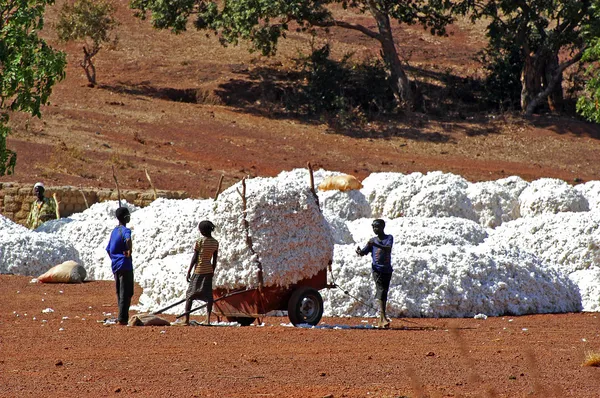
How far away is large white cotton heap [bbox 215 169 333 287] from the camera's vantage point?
10.4 meters

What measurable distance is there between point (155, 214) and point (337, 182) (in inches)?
153

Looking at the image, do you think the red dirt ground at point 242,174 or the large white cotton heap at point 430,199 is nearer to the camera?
the red dirt ground at point 242,174

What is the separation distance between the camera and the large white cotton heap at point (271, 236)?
1035cm

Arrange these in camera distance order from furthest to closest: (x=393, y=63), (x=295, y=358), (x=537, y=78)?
(x=537, y=78) → (x=393, y=63) → (x=295, y=358)

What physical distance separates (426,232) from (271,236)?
3966mm

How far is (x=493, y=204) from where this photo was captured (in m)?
17.4

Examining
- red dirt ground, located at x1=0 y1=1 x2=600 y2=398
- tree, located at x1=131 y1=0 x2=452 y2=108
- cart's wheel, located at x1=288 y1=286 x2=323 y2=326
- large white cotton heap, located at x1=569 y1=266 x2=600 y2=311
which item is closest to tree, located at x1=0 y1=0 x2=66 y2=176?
red dirt ground, located at x1=0 y1=1 x2=600 y2=398

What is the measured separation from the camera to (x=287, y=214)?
1051 centimetres

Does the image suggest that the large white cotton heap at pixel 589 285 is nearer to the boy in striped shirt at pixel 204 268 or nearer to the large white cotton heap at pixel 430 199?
the large white cotton heap at pixel 430 199

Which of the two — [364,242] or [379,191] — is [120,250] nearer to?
[364,242]

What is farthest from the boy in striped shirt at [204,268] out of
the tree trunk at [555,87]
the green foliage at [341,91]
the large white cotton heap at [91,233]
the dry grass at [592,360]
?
the tree trunk at [555,87]

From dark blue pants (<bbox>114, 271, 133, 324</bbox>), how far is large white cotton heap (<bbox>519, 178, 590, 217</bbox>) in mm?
8795

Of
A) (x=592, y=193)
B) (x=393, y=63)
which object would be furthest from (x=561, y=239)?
(x=393, y=63)

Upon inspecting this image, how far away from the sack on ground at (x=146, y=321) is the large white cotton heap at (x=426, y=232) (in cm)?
393
